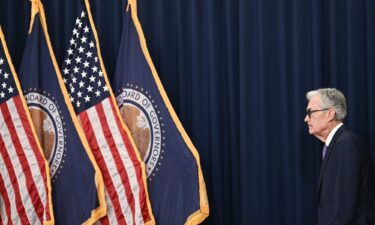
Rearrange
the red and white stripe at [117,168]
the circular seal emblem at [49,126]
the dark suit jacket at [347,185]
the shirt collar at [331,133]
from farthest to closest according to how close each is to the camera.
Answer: the circular seal emblem at [49,126] < the red and white stripe at [117,168] < the shirt collar at [331,133] < the dark suit jacket at [347,185]

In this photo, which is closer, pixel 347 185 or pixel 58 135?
pixel 347 185

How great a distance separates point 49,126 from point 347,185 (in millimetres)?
2093

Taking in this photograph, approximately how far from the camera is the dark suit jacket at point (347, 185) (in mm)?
2615

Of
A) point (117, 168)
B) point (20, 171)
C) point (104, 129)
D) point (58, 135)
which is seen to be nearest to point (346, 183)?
point (117, 168)

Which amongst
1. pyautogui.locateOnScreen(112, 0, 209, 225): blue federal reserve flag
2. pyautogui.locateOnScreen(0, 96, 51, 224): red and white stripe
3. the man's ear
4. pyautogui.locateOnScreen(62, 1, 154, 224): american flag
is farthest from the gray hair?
pyautogui.locateOnScreen(0, 96, 51, 224): red and white stripe

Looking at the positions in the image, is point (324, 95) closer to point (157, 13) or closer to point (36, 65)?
point (157, 13)

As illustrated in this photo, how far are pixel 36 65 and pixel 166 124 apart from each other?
100 cm

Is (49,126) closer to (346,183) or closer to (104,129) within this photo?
(104,129)

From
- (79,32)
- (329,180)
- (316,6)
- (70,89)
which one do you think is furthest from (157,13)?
(329,180)

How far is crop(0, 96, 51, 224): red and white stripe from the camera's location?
3652 mm

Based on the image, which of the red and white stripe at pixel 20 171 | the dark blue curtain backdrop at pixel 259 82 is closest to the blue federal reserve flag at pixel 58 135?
the red and white stripe at pixel 20 171

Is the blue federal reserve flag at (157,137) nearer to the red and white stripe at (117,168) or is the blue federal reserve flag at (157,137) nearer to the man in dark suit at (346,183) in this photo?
the red and white stripe at (117,168)

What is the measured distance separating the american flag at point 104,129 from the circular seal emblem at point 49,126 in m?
0.16

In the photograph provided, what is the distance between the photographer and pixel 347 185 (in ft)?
8.59
